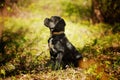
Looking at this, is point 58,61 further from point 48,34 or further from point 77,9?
point 77,9

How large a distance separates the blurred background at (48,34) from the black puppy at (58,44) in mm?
356

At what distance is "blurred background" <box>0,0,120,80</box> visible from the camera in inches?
279

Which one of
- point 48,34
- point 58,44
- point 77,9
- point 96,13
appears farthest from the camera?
point 77,9

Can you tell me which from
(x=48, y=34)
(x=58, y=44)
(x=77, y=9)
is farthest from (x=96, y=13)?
(x=58, y=44)

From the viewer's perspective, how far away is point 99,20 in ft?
42.1

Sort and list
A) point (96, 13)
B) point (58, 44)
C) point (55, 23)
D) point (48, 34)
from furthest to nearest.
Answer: point (96, 13) < point (48, 34) < point (58, 44) < point (55, 23)

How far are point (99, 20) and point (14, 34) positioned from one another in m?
4.07

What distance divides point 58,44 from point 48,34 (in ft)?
14.5

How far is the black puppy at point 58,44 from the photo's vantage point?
6.77 metres

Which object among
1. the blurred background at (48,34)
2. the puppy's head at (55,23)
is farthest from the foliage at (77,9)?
the puppy's head at (55,23)

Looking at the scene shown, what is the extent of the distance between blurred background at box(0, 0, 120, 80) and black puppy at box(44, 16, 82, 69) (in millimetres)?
A: 356

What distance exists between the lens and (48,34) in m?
11.3

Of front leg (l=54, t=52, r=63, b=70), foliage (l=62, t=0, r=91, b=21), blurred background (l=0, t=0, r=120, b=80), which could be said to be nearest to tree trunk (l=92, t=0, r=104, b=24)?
blurred background (l=0, t=0, r=120, b=80)

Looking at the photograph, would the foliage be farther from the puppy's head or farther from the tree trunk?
the puppy's head
